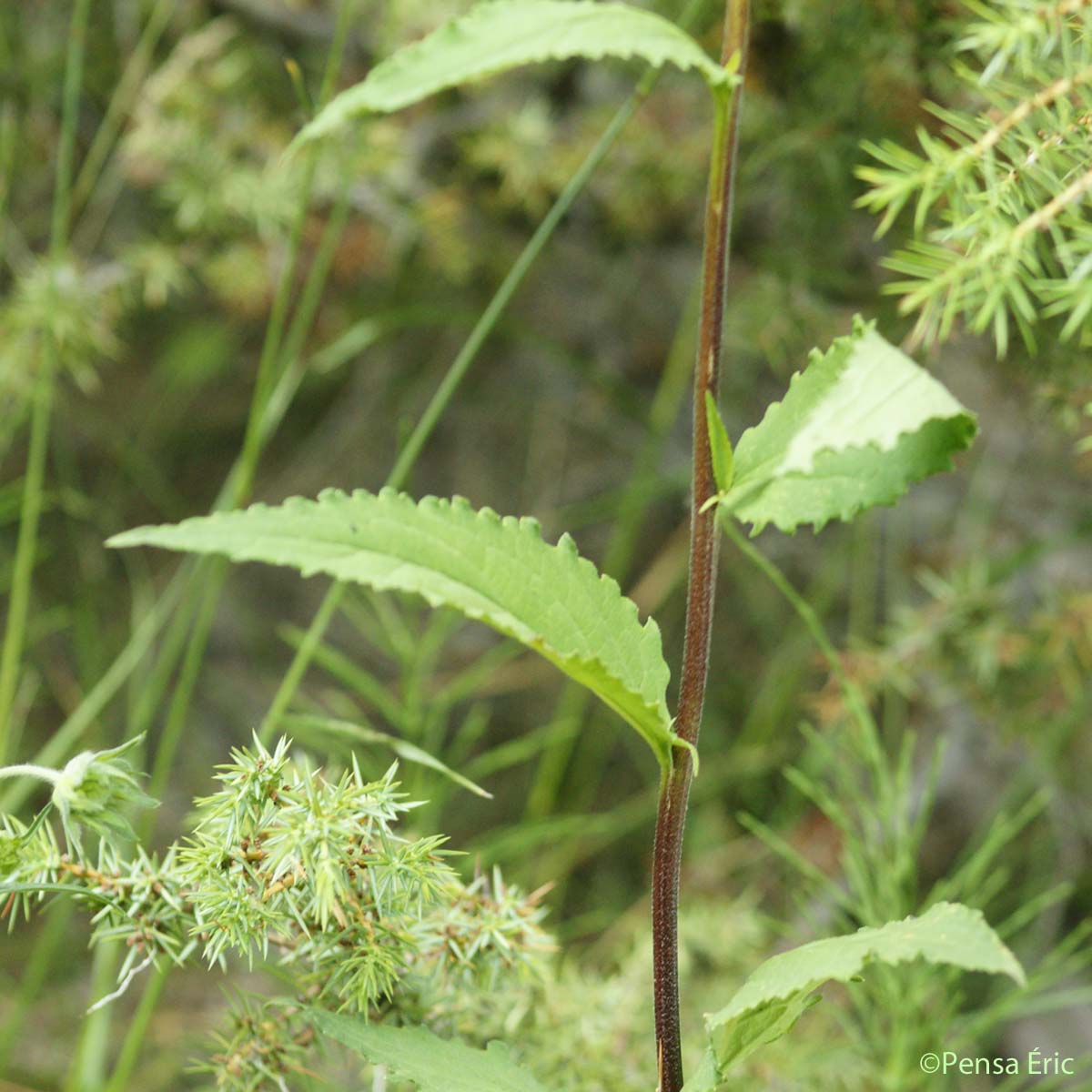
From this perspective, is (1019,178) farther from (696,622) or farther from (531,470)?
(531,470)

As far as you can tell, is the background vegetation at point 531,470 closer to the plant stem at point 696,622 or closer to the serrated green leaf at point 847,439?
the plant stem at point 696,622

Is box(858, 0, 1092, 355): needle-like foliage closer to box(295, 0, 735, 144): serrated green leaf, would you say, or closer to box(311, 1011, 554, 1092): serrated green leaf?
box(295, 0, 735, 144): serrated green leaf

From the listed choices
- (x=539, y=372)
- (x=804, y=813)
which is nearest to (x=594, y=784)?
(x=804, y=813)

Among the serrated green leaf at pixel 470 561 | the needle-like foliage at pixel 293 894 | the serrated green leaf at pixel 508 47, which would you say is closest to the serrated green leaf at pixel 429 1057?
the needle-like foliage at pixel 293 894

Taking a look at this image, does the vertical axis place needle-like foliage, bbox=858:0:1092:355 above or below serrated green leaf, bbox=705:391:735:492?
above

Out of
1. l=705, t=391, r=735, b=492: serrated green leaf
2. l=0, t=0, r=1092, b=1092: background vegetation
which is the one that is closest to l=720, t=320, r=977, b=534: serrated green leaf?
l=705, t=391, r=735, b=492: serrated green leaf

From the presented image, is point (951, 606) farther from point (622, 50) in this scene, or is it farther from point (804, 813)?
point (622, 50)

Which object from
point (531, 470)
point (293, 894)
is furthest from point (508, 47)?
point (531, 470)
